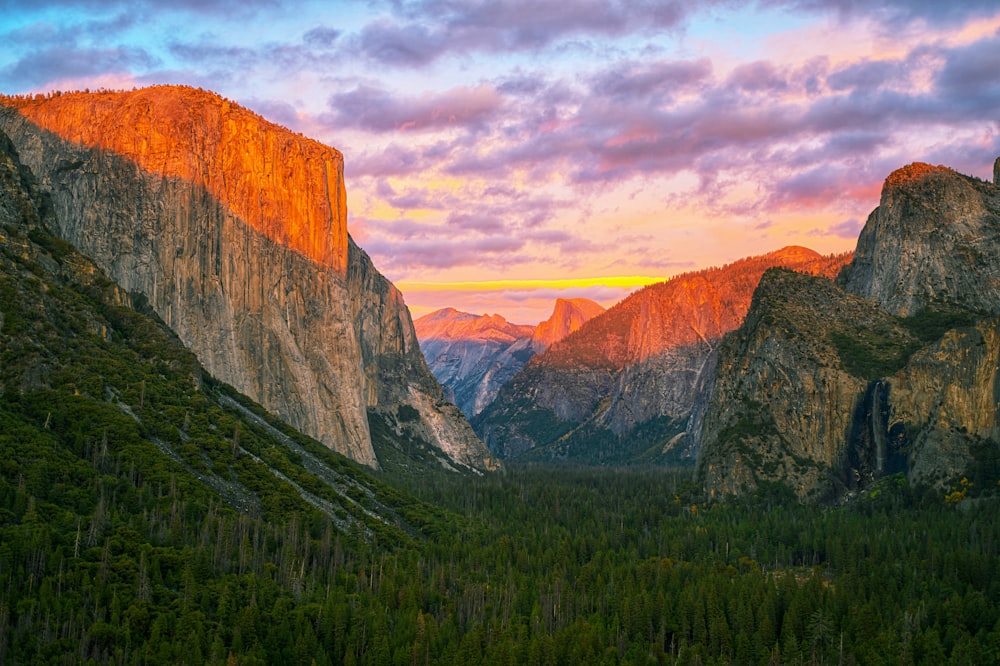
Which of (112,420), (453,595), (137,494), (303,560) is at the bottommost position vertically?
(453,595)

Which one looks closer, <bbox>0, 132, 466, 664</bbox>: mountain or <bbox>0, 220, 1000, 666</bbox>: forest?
<bbox>0, 132, 466, 664</bbox>: mountain

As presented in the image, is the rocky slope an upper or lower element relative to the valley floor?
upper

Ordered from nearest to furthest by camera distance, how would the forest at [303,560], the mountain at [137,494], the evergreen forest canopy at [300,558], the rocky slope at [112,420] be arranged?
the mountain at [137,494]
the forest at [303,560]
the evergreen forest canopy at [300,558]
the rocky slope at [112,420]

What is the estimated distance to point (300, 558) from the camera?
5138 inches

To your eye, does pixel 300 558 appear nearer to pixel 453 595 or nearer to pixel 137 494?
pixel 453 595

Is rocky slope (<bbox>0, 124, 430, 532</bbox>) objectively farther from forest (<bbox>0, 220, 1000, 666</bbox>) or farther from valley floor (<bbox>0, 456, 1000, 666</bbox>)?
valley floor (<bbox>0, 456, 1000, 666</bbox>)

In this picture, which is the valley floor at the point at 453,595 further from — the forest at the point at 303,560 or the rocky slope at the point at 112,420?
the rocky slope at the point at 112,420

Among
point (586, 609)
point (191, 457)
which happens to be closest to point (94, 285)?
point (191, 457)

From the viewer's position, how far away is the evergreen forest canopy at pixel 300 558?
343 ft

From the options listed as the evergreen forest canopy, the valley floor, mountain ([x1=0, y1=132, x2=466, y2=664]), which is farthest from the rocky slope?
the valley floor

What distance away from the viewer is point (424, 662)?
10688cm

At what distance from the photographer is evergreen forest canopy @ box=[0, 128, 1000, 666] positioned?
4112 inches

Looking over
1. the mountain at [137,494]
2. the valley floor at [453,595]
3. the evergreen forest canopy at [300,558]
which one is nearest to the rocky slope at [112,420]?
the mountain at [137,494]

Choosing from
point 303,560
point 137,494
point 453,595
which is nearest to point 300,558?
point 303,560
